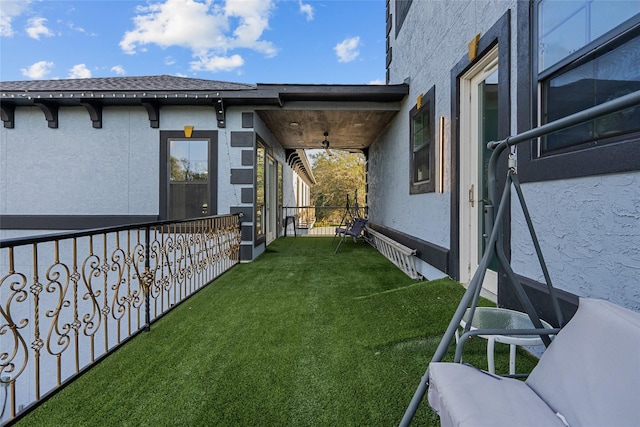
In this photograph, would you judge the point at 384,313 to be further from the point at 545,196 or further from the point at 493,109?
the point at 493,109

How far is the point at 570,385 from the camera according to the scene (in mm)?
923

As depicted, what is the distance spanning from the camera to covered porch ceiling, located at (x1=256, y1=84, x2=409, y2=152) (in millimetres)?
4910

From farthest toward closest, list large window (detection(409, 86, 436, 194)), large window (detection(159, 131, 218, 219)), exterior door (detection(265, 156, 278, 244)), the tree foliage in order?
the tree foliage, exterior door (detection(265, 156, 278, 244)), large window (detection(159, 131, 218, 219)), large window (detection(409, 86, 436, 194))

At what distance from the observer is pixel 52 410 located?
60.2 inches

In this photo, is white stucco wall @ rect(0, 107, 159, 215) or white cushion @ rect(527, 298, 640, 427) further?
white stucco wall @ rect(0, 107, 159, 215)

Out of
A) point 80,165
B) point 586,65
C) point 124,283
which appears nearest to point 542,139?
point 586,65

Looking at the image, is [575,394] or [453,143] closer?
[575,394]

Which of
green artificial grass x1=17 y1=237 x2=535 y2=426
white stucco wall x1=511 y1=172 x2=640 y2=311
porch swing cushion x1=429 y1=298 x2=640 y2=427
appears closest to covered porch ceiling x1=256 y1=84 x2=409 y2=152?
green artificial grass x1=17 y1=237 x2=535 y2=426

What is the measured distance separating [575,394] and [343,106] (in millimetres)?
5026

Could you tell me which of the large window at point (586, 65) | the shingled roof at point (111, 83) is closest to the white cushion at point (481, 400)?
the large window at point (586, 65)

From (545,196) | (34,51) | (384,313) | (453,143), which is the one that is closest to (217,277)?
(384,313)

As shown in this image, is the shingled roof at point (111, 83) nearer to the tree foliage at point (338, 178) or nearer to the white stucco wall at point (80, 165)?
the white stucco wall at point (80, 165)

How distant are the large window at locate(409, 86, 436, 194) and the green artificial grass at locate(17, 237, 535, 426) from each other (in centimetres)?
143

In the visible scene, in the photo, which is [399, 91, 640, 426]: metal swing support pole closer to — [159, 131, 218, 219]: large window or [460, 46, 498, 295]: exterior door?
[460, 46, 498, 295]: exterior door
